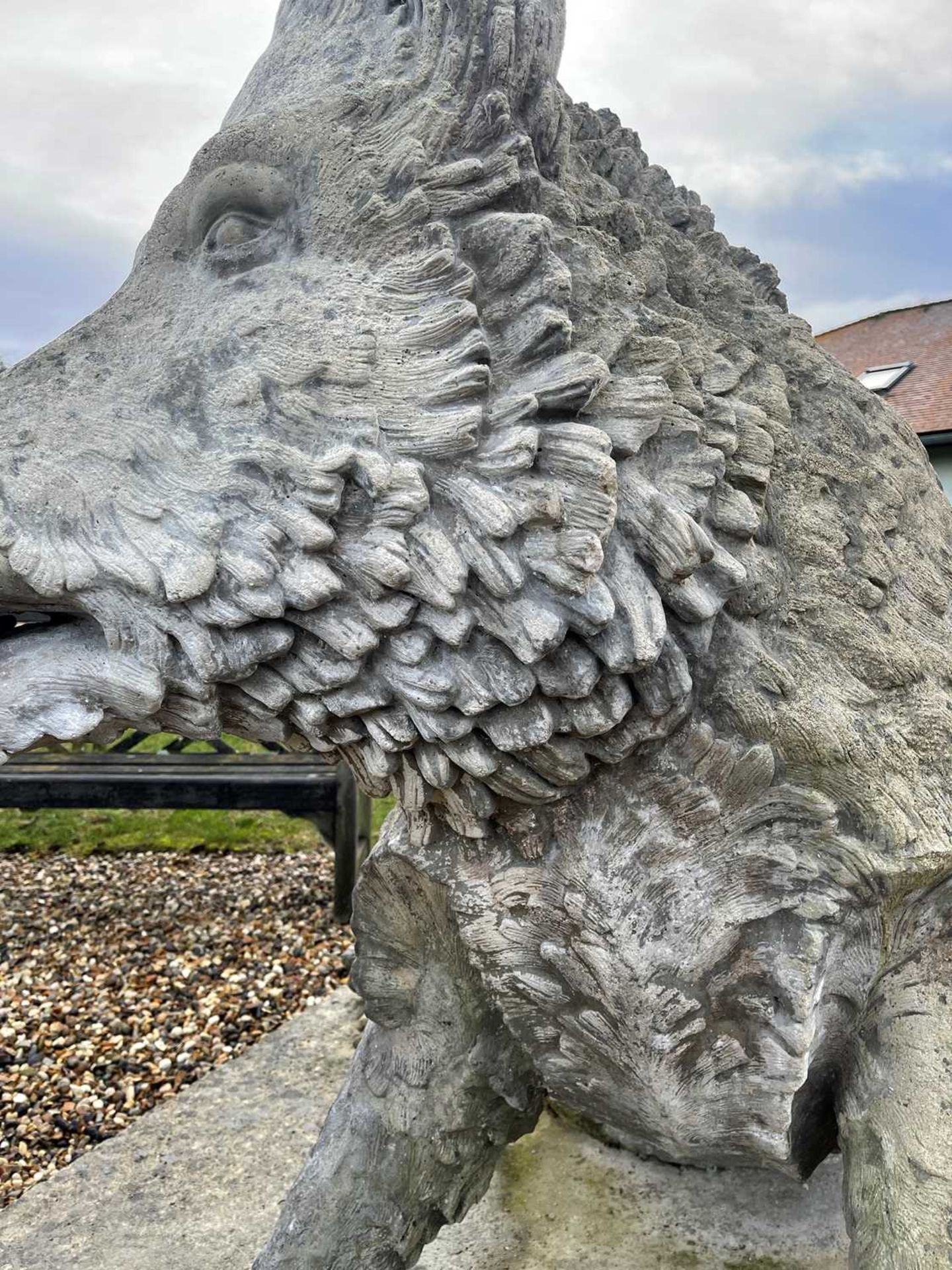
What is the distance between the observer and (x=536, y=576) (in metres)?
0.96

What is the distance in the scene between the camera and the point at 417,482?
37.1 inches

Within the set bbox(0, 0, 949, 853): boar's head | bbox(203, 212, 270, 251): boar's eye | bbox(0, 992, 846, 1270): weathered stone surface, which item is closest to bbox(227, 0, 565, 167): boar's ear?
bbox(0, 0, 949, 853): boar's head

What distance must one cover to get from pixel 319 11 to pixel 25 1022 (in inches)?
101

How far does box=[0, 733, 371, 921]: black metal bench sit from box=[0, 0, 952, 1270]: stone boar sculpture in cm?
225

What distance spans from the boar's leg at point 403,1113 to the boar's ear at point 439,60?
82 centimetres

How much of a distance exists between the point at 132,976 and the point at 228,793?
568mm

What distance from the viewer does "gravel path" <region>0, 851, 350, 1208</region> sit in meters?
2.56

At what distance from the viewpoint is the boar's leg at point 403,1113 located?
1.36m

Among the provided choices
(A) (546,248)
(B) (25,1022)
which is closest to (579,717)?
(A) (546,248)

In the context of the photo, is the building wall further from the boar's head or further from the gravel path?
the boar's head

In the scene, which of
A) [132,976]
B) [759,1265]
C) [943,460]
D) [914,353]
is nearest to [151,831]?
[132,976]

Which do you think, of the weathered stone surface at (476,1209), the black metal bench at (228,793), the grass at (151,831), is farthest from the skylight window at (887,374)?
the weathered stone surface at (476,1209)

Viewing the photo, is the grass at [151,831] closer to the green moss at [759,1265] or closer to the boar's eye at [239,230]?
the green moss at [759,1265]

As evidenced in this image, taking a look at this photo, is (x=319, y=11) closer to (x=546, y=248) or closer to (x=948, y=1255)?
(x=546, y=248)
